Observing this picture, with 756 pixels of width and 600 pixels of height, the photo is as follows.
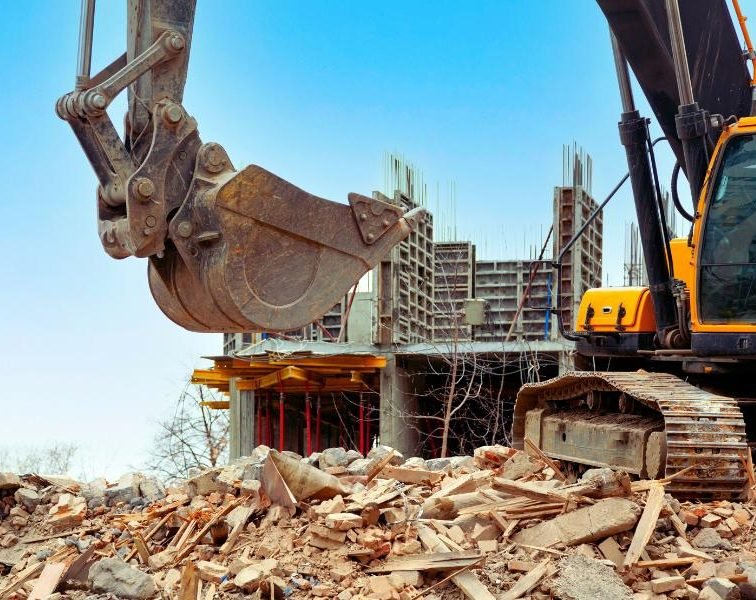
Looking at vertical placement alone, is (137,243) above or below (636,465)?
above

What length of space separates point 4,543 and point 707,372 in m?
6.00

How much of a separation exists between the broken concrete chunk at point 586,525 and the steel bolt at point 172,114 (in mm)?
3341

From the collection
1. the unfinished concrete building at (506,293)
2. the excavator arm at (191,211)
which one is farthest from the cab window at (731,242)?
the unfinished concrete building at (506,293)

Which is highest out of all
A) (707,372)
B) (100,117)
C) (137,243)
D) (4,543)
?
(100,117)

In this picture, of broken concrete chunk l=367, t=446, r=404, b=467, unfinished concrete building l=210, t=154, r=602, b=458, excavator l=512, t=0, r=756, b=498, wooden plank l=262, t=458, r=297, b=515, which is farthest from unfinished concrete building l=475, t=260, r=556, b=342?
wooden plank l=262, t=458, r=297, b=515

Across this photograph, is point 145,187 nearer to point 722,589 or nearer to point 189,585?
point 189,585

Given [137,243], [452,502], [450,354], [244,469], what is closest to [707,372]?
[452,502]

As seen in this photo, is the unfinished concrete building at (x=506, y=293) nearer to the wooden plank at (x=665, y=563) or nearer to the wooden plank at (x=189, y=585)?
the wooden plank at (x=665, y=563)

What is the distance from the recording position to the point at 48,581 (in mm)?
7371

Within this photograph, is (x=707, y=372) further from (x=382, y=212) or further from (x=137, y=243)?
(x=137, y=243)

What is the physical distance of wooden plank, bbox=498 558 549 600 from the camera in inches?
246

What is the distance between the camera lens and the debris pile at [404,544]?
644 cm

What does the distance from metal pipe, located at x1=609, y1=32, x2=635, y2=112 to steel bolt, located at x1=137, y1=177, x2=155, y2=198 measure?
218 inches

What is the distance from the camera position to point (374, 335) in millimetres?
19766
